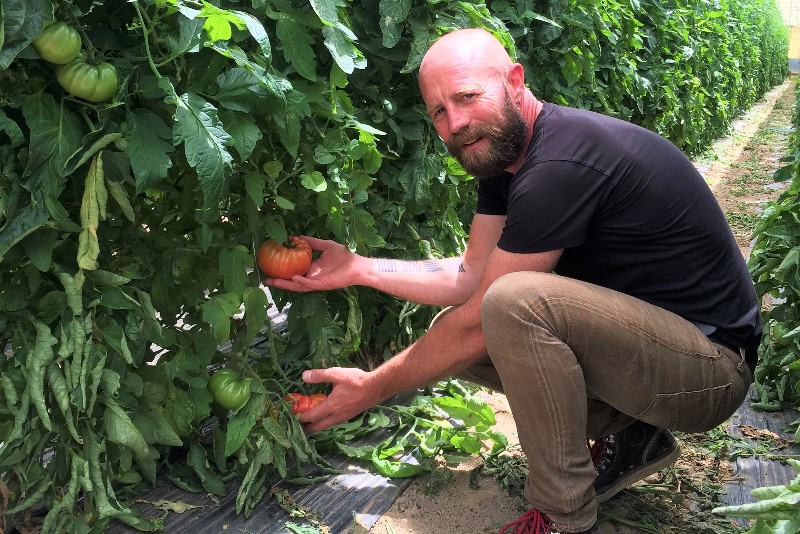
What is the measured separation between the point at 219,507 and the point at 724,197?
5794mm

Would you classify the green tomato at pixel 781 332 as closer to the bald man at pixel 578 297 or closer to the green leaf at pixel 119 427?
the bald man at pixel 578 297

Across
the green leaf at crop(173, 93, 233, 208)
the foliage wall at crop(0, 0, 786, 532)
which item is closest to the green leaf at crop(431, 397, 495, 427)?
the foliage wall at crop(0, 0, 786, 532)

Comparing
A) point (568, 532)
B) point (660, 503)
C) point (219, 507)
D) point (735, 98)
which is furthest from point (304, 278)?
point (735, 98)

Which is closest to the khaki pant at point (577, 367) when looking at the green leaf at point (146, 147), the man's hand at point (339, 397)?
the man's hand at point (339, 397)

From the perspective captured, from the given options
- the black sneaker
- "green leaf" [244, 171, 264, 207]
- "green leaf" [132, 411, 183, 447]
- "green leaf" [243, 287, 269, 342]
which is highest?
"green leaf" [244, 171, 264, 207]

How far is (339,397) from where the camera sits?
7.47 feet

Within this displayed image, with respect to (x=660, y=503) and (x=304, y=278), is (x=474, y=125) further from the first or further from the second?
(x=660, y=503)

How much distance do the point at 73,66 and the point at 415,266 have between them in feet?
3.85

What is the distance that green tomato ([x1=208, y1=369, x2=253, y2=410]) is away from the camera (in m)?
2.13

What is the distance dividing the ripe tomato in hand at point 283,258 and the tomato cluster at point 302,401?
1.23 ft

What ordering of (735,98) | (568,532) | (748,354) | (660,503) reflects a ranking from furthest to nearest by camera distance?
(735,98) → (660,503) → (748,354) → (568,532)

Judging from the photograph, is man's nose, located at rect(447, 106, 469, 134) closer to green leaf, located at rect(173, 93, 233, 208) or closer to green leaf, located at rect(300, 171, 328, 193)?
green leaf, located at rect(300, 171, 328, 193)

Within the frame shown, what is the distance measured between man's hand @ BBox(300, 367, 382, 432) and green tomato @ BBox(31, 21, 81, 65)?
1.04m

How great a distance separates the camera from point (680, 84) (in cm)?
699
